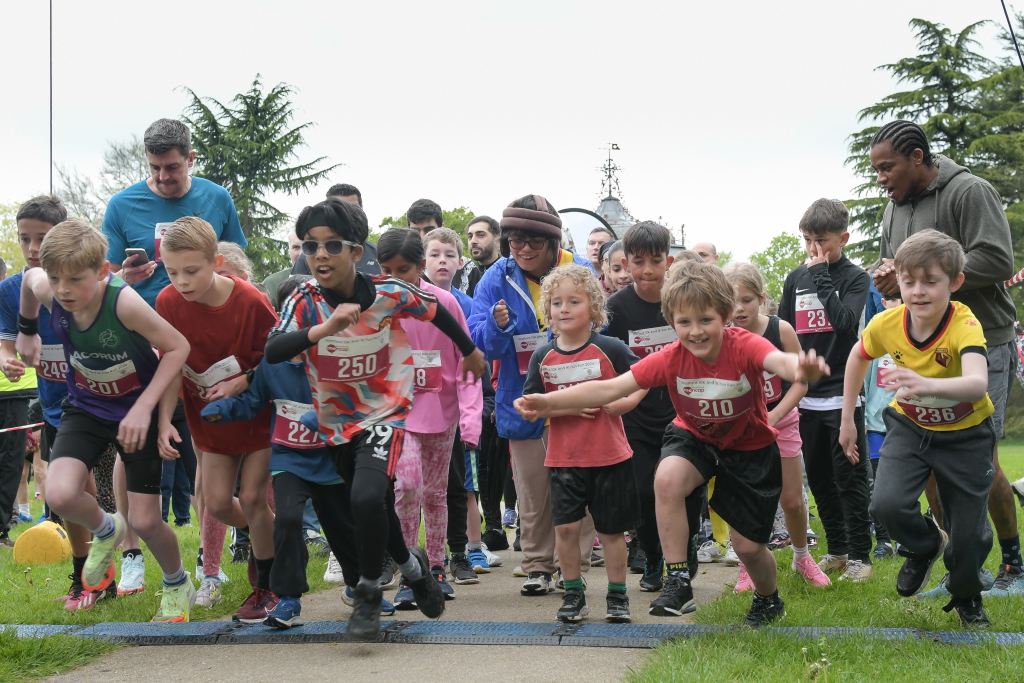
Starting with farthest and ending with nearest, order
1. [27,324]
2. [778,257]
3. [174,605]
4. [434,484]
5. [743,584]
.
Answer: [778,257] → [434,484] → [743,584] → [27,324] → [174,605]

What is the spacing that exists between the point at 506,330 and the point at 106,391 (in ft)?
7.63

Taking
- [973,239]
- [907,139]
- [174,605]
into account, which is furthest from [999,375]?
[174,605]

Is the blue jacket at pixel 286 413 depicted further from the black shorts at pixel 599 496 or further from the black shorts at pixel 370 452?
the black shorts at pixel 599 496

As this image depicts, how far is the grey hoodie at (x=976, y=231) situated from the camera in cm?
510

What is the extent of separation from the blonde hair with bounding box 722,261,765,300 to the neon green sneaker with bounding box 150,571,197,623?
3.63 m

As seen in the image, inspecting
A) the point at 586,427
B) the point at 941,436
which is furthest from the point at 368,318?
the point at 941,436

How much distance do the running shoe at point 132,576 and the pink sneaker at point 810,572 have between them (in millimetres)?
4183

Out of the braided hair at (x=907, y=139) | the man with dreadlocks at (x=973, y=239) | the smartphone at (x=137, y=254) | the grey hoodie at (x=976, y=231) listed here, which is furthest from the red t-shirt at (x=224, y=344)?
the grey hoodie at (x=976, y=231)

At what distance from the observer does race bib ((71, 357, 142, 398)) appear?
5172mm

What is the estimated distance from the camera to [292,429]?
4.77m

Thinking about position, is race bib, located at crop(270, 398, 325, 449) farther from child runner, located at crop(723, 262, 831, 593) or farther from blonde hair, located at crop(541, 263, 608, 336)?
child runner, located at crop(723, 262, 831, 593)

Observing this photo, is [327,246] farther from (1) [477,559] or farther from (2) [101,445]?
(1) [477,559]

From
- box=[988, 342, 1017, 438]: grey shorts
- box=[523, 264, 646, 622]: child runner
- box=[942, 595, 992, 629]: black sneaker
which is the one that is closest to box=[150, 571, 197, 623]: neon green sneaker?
box=[523, 264, 646, 622]: child runner

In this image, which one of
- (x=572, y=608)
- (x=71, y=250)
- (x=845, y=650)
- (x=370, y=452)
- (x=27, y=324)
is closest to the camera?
(x=845, y=650)
